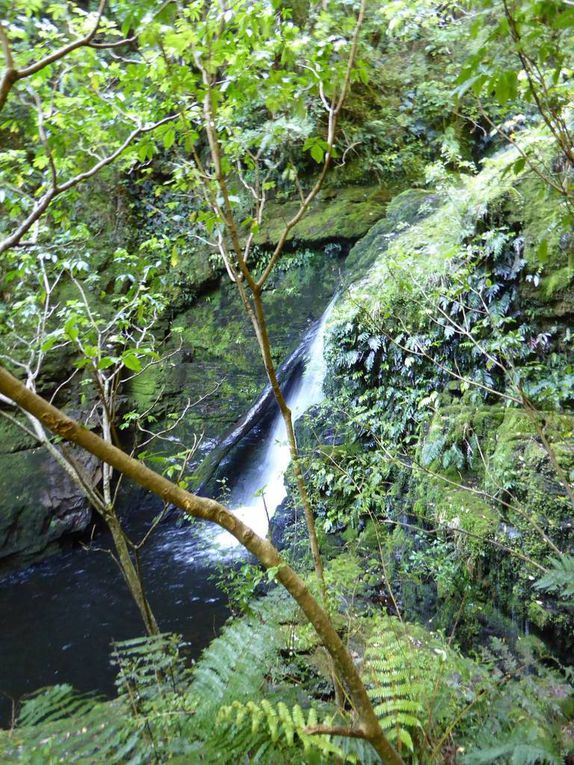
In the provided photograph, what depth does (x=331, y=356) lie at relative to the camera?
6.41 meters

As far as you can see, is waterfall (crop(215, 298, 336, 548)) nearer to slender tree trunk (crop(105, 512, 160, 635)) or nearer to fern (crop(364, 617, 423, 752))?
slender tree trunk (crop(105, 512, 160, 635))

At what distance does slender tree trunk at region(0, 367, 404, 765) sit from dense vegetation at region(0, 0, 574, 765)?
1cm

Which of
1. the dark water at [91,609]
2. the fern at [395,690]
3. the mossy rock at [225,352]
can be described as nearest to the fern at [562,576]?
the fern at [395,690]

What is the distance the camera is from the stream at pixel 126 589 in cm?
540

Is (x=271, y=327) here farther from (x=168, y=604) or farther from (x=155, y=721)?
(x=155, y=721)

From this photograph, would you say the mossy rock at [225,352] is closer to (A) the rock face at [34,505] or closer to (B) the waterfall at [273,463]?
(B) the waterfall at [273,463]

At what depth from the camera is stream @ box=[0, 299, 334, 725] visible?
5.40 m

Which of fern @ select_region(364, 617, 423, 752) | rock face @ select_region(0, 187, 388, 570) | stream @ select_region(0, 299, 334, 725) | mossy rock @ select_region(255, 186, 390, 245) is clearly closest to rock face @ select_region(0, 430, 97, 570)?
rock face @ select_region(0, 187, 388, 570)

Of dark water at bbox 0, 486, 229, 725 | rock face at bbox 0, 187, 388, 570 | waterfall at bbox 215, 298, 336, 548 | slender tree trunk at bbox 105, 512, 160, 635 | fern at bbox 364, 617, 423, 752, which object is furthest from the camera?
rock face at bbox 0, 187, 388, 570

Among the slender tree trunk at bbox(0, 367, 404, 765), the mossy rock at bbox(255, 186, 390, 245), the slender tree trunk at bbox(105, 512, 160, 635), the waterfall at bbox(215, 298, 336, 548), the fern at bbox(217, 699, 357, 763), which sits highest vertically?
the slender tree trunk at bbox(0, 367, 404, 765)

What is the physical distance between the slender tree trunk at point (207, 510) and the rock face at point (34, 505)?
779cm

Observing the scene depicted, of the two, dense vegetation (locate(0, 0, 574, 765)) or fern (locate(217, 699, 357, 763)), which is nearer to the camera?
fern (locate(217, 699, 357, 763))

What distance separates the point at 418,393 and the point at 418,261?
5.08 ft

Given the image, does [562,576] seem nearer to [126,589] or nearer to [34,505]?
[126,589]
